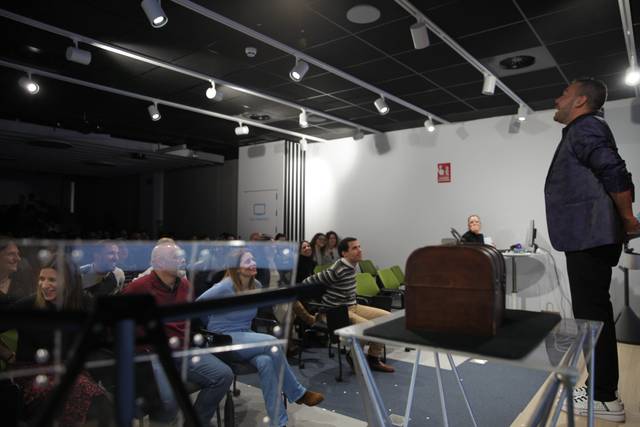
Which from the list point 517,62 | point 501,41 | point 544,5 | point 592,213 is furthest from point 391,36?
point 592,213

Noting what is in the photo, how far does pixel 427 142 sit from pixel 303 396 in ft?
18.4

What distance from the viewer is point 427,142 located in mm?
7367

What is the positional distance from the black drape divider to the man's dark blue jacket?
6693mm

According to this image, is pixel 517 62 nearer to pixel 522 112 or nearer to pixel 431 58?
pixel 431 58

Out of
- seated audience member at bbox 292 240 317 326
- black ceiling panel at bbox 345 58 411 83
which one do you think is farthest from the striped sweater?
black ceiling panel at bbox 345 58 411 83

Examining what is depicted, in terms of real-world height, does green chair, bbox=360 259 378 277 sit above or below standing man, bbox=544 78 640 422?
below

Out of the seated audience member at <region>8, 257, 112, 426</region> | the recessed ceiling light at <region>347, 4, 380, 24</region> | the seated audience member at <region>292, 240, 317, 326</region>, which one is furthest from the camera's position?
the seated audience member at <region>292, 240, 317, 326</region>

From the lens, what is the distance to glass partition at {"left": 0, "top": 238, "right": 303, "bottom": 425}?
52cm

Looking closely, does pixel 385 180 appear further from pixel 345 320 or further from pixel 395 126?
pixel 345 320

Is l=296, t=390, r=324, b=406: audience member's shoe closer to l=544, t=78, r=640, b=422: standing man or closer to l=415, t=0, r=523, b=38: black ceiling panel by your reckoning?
l=544, t=78, r=640, b=422: standing man

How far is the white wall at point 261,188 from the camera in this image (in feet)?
28.3

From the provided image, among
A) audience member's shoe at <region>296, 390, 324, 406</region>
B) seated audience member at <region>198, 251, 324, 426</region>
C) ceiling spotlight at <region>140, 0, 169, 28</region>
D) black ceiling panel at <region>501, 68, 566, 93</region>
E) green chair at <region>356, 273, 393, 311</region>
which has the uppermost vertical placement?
black ceiling panel at <region>501, 68, 566, 93</region>

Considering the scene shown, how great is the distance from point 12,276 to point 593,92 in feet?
7.85

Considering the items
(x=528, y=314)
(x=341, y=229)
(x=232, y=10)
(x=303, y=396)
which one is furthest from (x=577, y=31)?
(x=341, y=229)
